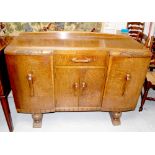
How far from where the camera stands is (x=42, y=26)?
2582 millimetres

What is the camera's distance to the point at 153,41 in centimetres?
260

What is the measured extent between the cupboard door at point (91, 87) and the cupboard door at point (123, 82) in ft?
0.19

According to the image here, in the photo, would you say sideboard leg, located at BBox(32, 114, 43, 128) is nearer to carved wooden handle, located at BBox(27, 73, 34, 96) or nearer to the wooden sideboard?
the wooden sideboard

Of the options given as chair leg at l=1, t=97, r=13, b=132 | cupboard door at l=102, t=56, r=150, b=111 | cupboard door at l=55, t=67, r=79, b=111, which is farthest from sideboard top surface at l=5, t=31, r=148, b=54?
chair leg at l=1, t=97, r=13, b=132

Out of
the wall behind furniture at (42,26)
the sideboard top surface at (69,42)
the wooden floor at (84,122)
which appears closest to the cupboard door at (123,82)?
the sideboard top surface at (69,42)

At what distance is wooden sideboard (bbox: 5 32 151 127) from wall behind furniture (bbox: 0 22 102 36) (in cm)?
82

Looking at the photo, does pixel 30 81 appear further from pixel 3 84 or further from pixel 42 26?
pixel 42 26

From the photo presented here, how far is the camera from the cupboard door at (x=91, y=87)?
1.57m

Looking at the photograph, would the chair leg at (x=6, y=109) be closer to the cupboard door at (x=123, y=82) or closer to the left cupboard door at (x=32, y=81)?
the left cupboard door at (x=32, y=81)

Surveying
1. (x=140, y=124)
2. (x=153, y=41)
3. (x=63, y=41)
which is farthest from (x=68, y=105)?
(x=153, y=41)

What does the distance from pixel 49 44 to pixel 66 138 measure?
863 millimetres
